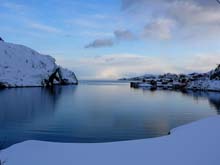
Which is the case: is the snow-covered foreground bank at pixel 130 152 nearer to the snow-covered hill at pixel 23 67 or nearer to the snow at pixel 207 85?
the snow at pixel 207 85

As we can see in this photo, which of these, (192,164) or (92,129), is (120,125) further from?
(192,164)

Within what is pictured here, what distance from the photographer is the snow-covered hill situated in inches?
5049

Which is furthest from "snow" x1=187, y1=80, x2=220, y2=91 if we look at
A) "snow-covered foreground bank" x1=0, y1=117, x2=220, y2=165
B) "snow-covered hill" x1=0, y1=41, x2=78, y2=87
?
"snow-covered foreground bank" x1=0, y1=117, x2=220, y2=165

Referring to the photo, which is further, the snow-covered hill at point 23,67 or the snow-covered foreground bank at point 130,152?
the snow-covered hill at point 23,67

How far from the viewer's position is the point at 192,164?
8.88 m

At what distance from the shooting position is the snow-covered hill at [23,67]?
128 metres

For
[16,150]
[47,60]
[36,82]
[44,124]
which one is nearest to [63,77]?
[47,60]

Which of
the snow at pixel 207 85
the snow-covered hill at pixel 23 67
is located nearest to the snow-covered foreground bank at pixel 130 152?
the snow at pixel 207 85

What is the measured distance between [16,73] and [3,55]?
556 inches

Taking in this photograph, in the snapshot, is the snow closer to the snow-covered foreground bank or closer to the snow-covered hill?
the snow-covered hill

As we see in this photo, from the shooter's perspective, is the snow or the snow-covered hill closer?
the snow

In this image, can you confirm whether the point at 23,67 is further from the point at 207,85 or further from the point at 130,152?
the point at 130,152

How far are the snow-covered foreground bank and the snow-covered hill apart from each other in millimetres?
117272

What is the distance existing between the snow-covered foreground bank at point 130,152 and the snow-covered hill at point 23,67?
385 ft
